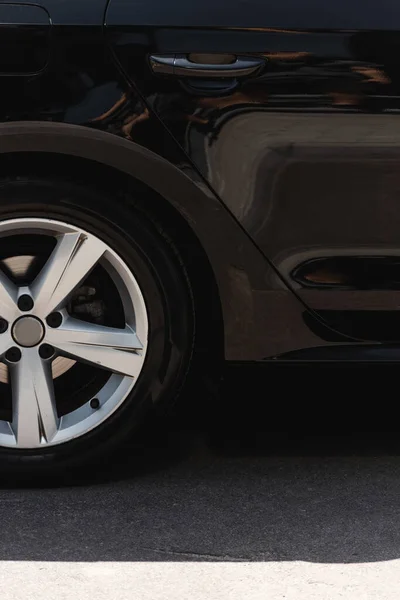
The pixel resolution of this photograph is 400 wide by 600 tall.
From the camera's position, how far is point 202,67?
3010 millimetres

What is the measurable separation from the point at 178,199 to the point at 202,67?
12.5 inches

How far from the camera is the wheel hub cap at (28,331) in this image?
313 cm

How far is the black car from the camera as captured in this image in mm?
3004

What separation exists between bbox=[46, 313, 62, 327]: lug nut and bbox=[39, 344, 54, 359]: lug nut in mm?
55

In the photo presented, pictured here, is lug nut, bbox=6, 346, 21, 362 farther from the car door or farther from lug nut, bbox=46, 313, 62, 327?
the car door

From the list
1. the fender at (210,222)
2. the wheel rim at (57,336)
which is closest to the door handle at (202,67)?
the fender at (210,222)

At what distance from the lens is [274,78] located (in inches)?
119

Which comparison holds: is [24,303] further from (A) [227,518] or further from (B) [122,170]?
(A) [227,518]

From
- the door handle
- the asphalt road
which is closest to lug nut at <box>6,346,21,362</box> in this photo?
the asphalt road
